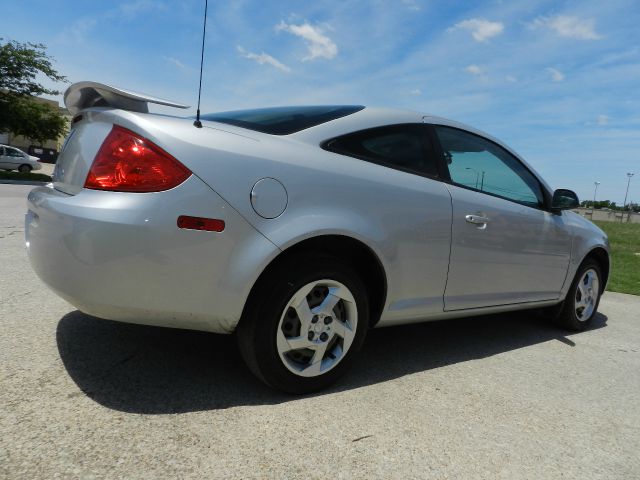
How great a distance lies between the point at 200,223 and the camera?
6.72 feet

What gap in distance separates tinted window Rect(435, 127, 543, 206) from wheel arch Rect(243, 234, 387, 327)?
0.86 m

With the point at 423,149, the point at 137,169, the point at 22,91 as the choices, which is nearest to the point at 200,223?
the point at 137,169

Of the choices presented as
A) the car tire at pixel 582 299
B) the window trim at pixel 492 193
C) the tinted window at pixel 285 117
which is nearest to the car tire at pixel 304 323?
the tinted window at pixel 285 117

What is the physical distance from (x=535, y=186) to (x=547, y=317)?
1.30 metres

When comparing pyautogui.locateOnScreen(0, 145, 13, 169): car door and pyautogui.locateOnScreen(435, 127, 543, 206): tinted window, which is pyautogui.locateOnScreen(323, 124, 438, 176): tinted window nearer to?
pyautogui.locateOnScreen(435, 127, 543, 206): tinted window

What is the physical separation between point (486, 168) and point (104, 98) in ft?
7.93

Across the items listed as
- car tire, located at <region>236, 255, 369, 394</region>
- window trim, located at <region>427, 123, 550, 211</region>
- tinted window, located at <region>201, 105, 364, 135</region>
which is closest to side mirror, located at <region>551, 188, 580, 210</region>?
window trim, located at <region>427, 123, 550, 211</region>

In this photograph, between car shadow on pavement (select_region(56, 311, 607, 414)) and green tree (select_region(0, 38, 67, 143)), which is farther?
green tree (select_region(0, 38, 67, 143))

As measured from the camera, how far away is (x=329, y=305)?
7.97ft

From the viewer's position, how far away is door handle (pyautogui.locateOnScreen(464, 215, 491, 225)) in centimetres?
302

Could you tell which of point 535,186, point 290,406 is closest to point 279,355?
point 290,406

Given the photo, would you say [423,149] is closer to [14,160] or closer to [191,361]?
[191,361]

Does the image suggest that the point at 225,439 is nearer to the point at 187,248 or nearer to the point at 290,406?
the point at 290,406

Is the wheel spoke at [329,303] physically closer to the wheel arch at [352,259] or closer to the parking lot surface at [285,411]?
the wheel arch at [352,259]
